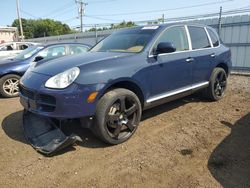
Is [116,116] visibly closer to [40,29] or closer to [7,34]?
[7,34]

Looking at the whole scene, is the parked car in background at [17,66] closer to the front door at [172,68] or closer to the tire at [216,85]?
the front door at [172,68]

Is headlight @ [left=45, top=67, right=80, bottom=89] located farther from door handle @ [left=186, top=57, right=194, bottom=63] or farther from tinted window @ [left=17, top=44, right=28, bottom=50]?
tinted window @ [left=17, top=44, right=28, bottom=50]

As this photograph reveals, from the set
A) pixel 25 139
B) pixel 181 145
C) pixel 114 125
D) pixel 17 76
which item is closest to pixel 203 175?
pixel 181 145

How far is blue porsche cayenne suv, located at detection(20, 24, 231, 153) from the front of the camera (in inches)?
143

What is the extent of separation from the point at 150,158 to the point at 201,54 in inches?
112

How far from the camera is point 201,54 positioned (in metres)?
5.49

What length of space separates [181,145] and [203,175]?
2.76 ft

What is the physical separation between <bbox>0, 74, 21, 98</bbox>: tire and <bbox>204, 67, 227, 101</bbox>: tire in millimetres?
4941

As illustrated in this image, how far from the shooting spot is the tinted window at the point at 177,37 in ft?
15.8

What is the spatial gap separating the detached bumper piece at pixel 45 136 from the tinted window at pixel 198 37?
319 centimetres

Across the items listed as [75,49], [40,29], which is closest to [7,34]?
[75,49]

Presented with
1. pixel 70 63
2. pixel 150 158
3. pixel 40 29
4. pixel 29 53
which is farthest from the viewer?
pixel 40 29

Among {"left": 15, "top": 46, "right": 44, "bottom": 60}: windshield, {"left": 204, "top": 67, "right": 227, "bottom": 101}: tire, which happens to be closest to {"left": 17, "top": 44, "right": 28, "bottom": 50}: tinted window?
{"left": 15, "top": 46, "right": 44, "bottom": 60}: windshield

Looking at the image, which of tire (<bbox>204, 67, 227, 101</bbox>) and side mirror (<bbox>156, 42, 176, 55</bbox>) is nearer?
side mirror (<bbox>156, 42, 176, 55</bbox>)
